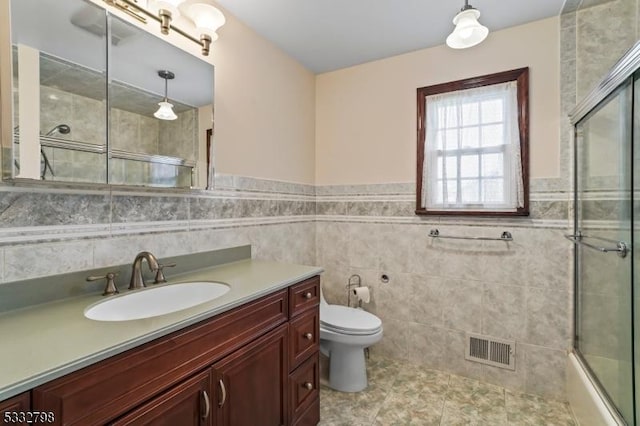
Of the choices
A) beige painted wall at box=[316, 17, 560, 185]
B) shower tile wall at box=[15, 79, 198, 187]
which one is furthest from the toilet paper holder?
shower tile wall at box=[15, 79, 198, 187]

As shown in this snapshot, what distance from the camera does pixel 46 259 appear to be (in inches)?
45.6

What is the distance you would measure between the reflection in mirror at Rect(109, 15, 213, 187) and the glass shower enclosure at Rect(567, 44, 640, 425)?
1983 millimetres

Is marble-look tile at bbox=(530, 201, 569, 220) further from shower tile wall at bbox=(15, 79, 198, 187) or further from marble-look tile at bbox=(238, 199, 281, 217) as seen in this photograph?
shower tile wall at bbox=(15, 79, 198, 187)

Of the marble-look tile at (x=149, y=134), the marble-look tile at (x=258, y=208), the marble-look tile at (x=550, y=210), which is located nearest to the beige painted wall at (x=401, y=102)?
the marble-look tile at (x=550, y=210)

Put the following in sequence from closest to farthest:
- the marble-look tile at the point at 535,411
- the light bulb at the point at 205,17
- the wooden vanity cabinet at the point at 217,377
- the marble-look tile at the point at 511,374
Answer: the wooden vanity cabinet at the point at 217,377
the light bulb at the point at 205,17
the marble-look tile at the point at 535,411
the marble-look tile at the point at 511,374

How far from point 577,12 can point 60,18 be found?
274cm

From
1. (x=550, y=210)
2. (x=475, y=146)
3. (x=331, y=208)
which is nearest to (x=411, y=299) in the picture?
(x=331, y=208)

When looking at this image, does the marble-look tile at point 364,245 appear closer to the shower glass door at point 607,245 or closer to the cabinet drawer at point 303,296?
the cabinet drawer at point 303,296

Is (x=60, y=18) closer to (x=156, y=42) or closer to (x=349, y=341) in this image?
(x=156, y=42)

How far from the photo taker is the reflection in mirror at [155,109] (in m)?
1.35

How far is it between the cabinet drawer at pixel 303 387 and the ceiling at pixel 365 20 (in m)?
2.02

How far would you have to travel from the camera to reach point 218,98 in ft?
6.10

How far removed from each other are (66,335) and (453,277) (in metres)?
2.23

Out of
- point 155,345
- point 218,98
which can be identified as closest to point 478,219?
point 218,98
